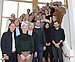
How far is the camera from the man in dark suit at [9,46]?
4187 millimetres

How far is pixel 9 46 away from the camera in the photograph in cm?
420

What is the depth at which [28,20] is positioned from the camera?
16.4ft

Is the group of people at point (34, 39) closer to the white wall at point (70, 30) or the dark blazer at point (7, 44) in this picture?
the dark blazer at point (7, 44)

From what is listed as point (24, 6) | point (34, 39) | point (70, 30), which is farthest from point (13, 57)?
point (24, 6)

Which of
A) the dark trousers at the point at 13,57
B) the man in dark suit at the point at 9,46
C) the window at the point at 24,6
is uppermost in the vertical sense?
the window at the point at 24,6

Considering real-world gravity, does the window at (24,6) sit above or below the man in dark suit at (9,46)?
above

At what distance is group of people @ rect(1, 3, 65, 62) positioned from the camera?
4.15m

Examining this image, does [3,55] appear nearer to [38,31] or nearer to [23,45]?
[23,45]

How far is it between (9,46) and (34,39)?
0.60 m

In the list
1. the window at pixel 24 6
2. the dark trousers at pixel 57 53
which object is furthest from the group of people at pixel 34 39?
the window at pixel 24 6

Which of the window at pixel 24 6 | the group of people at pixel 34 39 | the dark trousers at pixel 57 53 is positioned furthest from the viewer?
the window at pixel 24 6

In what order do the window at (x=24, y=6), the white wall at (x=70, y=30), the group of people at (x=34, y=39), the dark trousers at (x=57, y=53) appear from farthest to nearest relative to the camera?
1. the window at (x=24, y=6)
2. the white wall at (x=70, y=30)
3. the dark trousers at (x=57, y=53)
4. the group of people at (x=34, y=39)

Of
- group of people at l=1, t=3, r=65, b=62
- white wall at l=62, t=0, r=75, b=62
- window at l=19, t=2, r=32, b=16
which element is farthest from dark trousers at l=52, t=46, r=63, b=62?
window at l=19, t=2, r=32, b=16

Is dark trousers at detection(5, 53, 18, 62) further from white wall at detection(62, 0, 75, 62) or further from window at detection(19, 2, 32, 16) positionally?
window at detection(19, 2, 32, 16)
